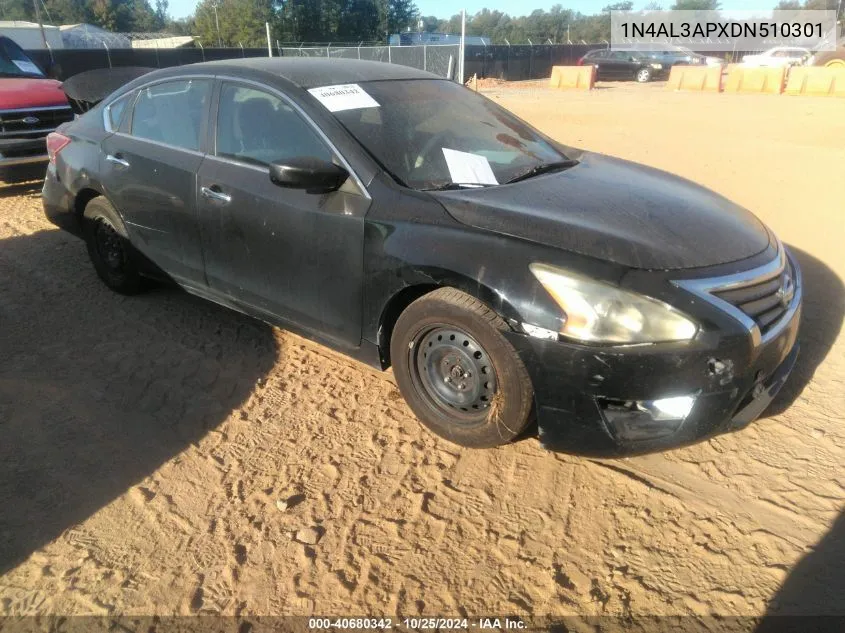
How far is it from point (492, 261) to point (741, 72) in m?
24.0

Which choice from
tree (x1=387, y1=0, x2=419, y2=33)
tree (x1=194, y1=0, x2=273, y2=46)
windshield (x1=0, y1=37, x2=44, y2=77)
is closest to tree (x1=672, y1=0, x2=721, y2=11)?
tree (x1=387, y1=0, x2=419, y2=33)

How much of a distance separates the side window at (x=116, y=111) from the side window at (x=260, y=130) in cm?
110

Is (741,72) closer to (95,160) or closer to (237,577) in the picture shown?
(95,160)

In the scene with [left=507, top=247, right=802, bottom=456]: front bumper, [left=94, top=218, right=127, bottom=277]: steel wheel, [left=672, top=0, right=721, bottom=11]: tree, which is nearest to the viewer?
[left=507, top=247, right=802, bottom=456]: front bumper

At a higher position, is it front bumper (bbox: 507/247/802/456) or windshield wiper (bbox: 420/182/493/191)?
windshield wiper (bbox: 420/182/493/191)

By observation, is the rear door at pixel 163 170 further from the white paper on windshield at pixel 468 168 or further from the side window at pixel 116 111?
the white paper on windshield at pixel 468 168

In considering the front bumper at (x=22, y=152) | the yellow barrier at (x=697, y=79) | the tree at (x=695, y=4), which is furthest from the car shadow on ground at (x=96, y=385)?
the tree at (x=695, y=4)

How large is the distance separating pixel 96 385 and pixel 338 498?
5.60 feet

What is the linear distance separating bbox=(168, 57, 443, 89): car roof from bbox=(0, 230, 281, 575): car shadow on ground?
5.19 feet

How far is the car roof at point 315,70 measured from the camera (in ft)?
11.4

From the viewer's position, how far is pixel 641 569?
2299 mm

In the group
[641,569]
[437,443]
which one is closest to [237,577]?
[437,443]

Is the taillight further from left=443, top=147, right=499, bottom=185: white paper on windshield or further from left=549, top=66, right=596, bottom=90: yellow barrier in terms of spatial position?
left=549, top=66, right=596, bottom=90: yellow barrier

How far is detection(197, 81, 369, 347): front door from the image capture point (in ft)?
10.1
